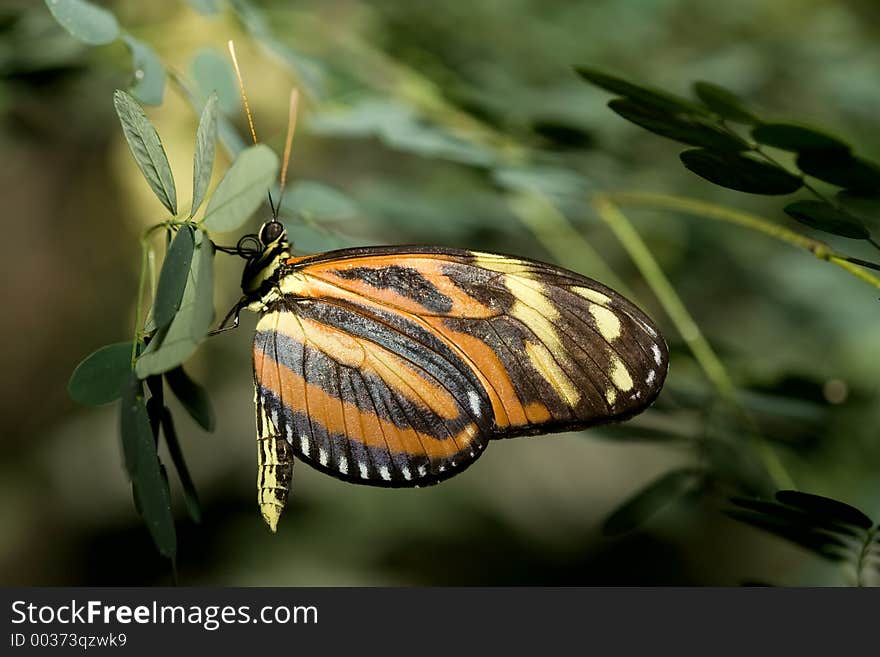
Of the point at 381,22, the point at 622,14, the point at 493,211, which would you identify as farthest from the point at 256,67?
the point at 622,14

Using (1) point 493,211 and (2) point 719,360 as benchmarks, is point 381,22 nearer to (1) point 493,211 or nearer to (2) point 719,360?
(1) point 493,211

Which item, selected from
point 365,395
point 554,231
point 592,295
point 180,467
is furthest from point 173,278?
point 554,231

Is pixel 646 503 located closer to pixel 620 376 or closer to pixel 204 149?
pixel 620 376

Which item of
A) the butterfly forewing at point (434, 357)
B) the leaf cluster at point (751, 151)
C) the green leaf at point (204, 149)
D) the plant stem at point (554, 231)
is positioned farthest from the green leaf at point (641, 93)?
the plant stem at point (554, 231)

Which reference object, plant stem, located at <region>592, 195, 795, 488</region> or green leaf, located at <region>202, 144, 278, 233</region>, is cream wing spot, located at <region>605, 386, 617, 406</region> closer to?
plant stem, located at <region>592, 195, 795, 488</region>

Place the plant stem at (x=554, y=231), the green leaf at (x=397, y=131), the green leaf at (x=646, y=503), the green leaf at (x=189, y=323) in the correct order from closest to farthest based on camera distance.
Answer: the green leaf at (x=189, y=323) → the green leaf at (x=646, y=503) → the green leaf at (x=397, y=131) → the plant stem at (x=554, y=231)

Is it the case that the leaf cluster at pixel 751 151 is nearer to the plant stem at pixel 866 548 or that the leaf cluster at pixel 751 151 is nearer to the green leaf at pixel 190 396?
the plant stem at pixel 866 548

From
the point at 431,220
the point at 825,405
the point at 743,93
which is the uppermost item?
the point at 743,93
